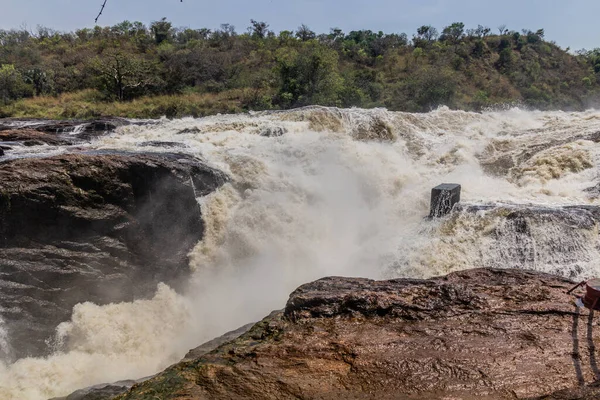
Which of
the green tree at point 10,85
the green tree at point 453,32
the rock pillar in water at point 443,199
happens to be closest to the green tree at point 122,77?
the green tree at point 10,85

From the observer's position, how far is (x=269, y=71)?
27531mm

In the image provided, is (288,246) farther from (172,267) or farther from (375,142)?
(375,142)

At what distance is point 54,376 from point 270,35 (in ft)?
131

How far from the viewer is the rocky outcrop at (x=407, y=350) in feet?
8.85

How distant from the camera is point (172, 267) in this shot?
802cm

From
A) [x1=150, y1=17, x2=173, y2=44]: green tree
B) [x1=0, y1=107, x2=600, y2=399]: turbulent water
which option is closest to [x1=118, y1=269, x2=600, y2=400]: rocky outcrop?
[x1=0, y1=107, x2=600, y2=399]: turbulent water

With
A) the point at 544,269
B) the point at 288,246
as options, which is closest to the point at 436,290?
the point at 544,269

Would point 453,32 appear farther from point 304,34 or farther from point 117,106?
point 117,106

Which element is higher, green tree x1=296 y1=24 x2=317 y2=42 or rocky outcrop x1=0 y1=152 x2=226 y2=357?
green tree x1=296 y1=24 x2=317 y2=42

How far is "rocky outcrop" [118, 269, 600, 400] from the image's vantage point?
2697mm

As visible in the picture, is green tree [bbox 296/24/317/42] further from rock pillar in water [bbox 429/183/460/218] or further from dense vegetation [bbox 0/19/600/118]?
rock pillar in water [bbox 429/183/460/218]

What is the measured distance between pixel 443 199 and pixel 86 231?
6938mm

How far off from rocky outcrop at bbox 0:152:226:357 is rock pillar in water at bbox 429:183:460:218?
5068 mm

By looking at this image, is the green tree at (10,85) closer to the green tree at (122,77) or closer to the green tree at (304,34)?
the green tree at (122,77)
